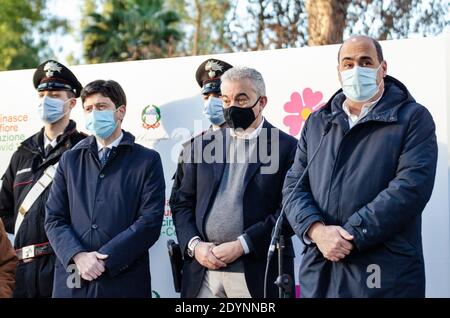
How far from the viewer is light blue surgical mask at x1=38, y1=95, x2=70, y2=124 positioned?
675 cm

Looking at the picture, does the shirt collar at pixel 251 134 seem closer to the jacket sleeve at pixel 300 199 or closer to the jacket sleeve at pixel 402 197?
the jacket sleeve at pixel 300 199

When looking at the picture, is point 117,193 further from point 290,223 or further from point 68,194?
point 290,223

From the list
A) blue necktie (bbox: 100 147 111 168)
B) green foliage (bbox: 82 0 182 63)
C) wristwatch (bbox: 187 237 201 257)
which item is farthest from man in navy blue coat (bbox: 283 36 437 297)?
green foliage (bbox: 82 0 182 63)

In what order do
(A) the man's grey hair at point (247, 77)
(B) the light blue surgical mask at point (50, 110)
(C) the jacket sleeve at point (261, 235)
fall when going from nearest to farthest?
(C) the jacket sleeve at point (261, 235)
(A) the man's grey hair at point (247, 77)
(B) the light blue surgical mask at point (50, 110)

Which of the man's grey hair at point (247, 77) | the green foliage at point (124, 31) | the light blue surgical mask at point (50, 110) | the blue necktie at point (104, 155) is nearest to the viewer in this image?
the man's grey hair at point (247, 77)

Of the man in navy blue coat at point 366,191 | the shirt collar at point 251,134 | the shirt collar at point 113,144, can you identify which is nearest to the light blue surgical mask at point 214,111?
the shirt collar at point 251,134

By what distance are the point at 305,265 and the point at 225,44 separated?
13019 mm

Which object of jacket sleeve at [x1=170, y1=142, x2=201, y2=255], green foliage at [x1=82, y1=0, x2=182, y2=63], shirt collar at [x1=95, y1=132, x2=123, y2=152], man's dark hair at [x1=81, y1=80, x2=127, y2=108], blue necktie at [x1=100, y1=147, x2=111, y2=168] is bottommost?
jacket sleeve at [x1=170, y1=142, x2=201, y2=255]

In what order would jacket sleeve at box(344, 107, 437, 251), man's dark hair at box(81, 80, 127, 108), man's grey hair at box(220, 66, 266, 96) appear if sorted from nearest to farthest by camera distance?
1. jacket sleeve at box(344, 107, 437, 251)
2. man's grey hair at box(220, 66, 266, 96)
3. man's dark hair at box(81, 80, 127, 108)

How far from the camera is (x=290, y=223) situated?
505 cm

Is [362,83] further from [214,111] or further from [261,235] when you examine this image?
[214,111]

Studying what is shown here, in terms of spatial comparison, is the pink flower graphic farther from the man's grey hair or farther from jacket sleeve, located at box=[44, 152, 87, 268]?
jacket sleeve, located at box=[44, 152, 87, 268]

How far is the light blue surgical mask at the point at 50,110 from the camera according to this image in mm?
6754

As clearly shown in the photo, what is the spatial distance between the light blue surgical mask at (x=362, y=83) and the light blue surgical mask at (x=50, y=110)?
2.65 meters
